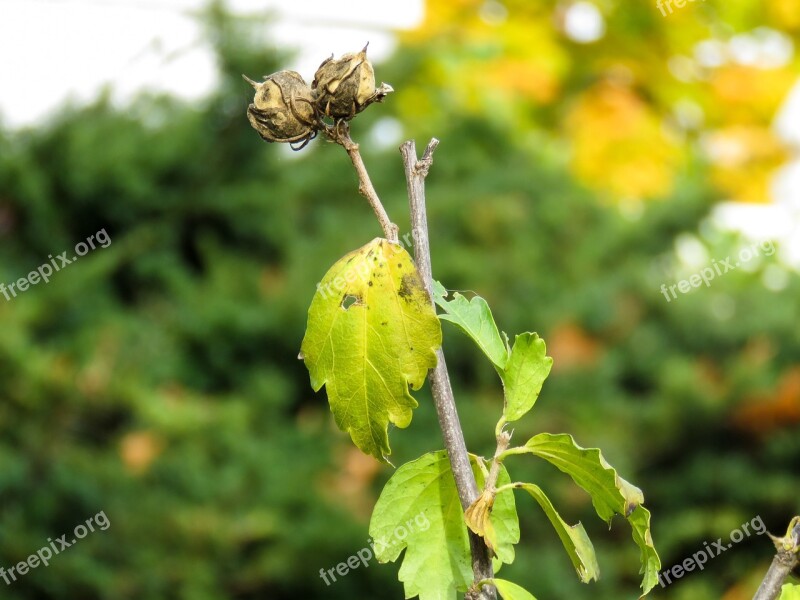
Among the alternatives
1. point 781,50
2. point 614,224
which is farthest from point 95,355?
point 781,50

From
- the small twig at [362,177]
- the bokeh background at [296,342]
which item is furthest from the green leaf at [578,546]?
the bokeh background at [296,342]

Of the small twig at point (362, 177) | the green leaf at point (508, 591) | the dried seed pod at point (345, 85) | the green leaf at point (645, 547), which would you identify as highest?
the dried seed pod at point (345, 85)

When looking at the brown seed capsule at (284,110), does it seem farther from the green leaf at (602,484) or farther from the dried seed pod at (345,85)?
the green leaf at (602,484)

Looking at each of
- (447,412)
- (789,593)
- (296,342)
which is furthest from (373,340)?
(296,342)

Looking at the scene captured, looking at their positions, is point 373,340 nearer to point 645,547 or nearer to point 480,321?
point 480,321

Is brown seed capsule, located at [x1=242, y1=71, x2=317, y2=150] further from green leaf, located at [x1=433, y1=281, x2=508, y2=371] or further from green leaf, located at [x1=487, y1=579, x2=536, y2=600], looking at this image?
green leaf, located at [x1=487, y1=579, x2=536, y2=600]

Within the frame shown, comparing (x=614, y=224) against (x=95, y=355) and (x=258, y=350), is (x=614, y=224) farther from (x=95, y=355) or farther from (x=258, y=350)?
(x=95, y=355)
